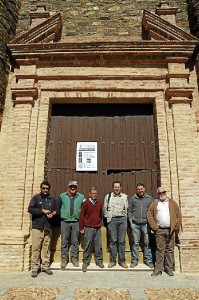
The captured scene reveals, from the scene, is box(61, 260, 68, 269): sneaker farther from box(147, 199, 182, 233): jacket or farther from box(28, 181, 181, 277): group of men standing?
box(147, 199, 182, 233): jacket

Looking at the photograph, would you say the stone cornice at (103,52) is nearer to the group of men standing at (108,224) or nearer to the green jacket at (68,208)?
the group of men standing at (108,224)

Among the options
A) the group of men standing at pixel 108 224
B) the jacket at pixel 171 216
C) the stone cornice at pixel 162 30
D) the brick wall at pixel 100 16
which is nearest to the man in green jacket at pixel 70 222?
the group of men standing at pixel 108 224

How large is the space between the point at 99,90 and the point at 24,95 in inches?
69.8

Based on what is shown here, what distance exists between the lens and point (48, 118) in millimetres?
6848

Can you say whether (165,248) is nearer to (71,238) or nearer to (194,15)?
(71,238)

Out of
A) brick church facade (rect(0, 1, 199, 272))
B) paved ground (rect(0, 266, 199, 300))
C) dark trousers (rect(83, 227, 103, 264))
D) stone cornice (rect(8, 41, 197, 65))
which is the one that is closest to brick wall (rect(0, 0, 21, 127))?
brick church facade (rect(0, 1, 199, 272))

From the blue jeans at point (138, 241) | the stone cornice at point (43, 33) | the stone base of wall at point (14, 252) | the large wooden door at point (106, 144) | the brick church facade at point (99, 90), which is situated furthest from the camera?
the stone cornice at point (43, 33)

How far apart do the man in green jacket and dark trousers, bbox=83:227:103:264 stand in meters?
0.19

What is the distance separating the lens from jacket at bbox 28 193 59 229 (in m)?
5.35

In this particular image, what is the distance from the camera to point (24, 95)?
6.83 metres

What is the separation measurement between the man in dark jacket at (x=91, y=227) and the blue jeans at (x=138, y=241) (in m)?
0.65

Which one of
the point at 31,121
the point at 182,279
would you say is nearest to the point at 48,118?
the point at 31,121

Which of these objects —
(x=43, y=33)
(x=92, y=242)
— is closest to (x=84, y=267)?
(x=92, y=242)

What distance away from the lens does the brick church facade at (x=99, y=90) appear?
6.15 meters
